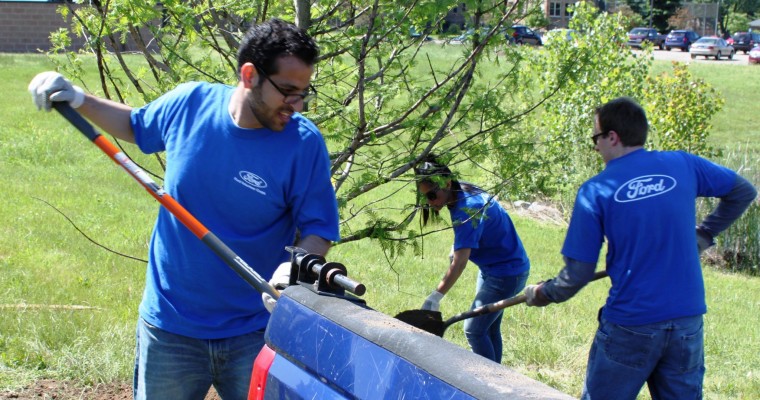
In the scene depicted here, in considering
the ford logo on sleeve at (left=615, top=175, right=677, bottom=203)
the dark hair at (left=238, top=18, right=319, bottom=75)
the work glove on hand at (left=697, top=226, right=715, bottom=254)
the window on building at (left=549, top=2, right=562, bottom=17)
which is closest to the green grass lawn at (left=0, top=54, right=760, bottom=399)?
the ford logo on sleeve at (left=615, top=175, right=677, bottom=203)

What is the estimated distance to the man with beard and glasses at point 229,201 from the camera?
2867 millimetres

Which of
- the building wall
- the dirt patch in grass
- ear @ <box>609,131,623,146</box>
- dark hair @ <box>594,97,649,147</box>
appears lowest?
the building wall

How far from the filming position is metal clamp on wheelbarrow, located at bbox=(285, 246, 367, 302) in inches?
93.4

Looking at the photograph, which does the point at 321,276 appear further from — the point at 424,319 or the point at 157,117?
the point at 424,319

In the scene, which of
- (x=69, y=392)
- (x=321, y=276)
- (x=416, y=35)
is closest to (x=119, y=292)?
(x=69, y=392)

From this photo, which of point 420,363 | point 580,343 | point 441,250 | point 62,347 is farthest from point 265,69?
point 441,250

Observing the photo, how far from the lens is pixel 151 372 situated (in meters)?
3.03

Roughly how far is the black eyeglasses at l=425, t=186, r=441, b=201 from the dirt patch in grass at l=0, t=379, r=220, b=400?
1.57m

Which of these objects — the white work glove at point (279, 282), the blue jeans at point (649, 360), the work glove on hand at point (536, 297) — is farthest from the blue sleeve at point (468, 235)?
the white work glove at point (279, 282)

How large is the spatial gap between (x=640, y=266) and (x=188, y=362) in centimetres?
191

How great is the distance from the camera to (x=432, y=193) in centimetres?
462

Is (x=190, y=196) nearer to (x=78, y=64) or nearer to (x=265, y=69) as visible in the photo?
(x=265, y=69)

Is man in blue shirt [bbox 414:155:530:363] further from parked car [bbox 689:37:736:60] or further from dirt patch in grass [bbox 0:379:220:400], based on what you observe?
parked car [bbox 689:37:736:60]

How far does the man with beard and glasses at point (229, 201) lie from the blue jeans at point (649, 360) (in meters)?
1.59
